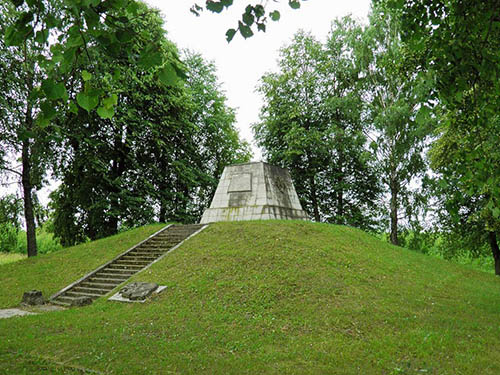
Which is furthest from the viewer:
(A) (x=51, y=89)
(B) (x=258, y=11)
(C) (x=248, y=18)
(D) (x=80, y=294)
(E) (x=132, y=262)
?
(E) (x=132, y=262)

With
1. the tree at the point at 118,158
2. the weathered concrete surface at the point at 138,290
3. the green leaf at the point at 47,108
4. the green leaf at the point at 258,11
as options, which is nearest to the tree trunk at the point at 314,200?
the tree at the point at 118,158

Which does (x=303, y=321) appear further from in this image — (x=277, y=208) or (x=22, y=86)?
(x=22, y=86)

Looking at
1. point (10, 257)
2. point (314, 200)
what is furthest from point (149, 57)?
point (10, 257)

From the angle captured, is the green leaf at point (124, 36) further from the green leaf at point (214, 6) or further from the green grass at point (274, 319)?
the green grass at point (274, 319)

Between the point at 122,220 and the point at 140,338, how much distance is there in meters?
15.2

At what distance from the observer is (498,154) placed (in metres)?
10.2

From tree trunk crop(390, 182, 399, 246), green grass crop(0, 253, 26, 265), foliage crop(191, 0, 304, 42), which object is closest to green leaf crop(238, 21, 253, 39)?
foliage crop(191, 0, 304, 42)

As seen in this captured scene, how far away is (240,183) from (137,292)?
971 cm

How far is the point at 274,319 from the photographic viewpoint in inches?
315

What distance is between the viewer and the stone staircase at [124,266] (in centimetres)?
1128

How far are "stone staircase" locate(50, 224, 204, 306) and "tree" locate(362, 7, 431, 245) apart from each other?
35.9ft

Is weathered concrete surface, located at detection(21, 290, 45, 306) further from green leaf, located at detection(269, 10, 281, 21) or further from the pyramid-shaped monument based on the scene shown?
green leaf, located at detection(269, 10, 281, 21)

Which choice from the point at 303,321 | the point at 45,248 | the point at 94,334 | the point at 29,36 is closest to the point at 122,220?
the point at 45,248

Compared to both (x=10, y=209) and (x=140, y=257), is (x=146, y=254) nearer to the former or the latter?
(x=140, y=257)
